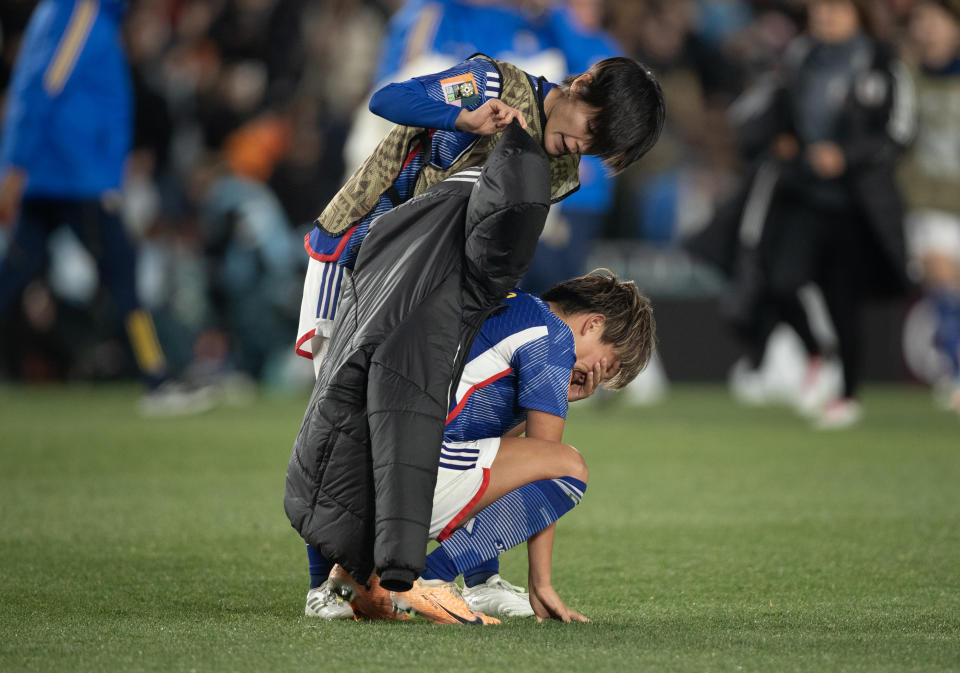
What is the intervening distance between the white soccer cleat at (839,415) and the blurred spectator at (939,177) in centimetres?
177

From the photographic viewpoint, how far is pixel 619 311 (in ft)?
9.64

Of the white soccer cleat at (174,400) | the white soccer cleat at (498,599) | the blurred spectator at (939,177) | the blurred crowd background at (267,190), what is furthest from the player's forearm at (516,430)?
the blurred spectator at (939,177)

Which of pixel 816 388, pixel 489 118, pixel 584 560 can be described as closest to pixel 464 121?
pixel 489 118

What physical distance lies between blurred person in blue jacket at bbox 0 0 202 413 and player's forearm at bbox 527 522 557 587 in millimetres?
4759

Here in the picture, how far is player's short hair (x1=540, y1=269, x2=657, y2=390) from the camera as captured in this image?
9.62 ft

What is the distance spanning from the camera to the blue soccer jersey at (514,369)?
278 cm

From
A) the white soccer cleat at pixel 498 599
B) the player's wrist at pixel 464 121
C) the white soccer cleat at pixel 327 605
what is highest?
the player's wrist at pixel 464 121

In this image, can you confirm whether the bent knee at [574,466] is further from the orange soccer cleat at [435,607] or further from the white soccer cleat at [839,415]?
the white soccer cleat at [839,415]

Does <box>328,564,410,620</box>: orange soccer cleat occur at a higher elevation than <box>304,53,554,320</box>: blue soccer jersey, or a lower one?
lower

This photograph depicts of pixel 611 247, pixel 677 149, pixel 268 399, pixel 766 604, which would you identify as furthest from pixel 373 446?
pixel 677 149

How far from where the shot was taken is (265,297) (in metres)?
9.73

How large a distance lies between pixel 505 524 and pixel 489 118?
2.68 feet

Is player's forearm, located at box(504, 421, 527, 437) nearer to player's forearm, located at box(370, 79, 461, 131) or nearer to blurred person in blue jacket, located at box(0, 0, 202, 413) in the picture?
player's forearm, located at box(370, 79, 461, 131)

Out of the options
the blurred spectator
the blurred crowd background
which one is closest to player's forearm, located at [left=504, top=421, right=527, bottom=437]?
the blurred crowd background
